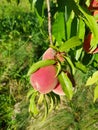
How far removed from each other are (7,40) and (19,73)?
0.55 m

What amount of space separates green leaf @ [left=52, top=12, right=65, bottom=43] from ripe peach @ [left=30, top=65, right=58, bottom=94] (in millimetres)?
136

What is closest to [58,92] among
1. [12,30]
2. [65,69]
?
[65,69]

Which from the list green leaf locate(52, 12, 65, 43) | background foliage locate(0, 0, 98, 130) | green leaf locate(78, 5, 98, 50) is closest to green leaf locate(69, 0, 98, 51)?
green leaf locate(78, 5, 98, 50)

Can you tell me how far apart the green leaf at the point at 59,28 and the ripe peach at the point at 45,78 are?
5.4 inches

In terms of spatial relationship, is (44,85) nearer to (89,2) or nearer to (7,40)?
(89,2)

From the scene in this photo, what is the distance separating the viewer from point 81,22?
82cm

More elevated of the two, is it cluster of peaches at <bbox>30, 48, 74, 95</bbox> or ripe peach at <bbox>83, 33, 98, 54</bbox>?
ripe peach at <bbox>83, 33, 98, 54</bbox>

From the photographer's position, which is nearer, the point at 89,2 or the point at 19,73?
the point at 89,2

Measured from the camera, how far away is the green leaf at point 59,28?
2.86 ft

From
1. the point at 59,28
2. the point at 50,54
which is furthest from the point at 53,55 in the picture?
the point at 59,28

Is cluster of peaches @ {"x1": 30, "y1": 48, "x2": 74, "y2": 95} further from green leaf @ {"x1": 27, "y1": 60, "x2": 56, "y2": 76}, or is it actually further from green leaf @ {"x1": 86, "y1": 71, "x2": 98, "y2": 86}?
green leaf @ {"x1": 86, "y1": 71, "x2": 98, "y2": 86}

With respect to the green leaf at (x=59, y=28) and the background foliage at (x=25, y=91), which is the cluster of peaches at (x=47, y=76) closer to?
the green leaf at (x=59, y=28)

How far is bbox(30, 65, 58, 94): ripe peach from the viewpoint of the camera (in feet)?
2.43

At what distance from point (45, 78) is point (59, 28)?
0.56ft
